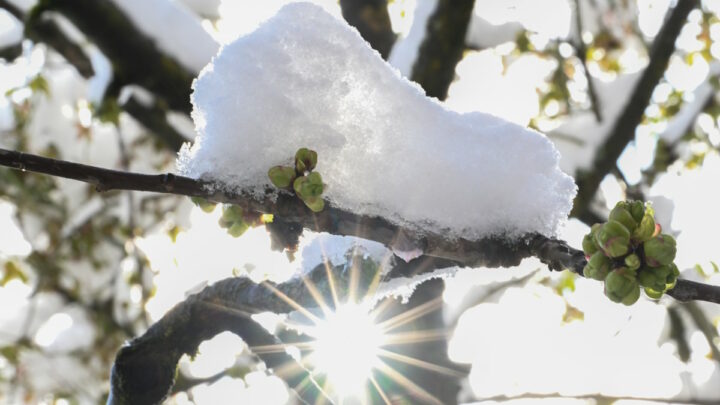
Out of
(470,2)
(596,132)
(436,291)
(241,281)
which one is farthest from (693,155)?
(241,281)

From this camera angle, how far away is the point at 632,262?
0.76 m

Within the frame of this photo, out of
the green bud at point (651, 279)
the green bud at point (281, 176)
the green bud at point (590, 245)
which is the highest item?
the green bud at point (281, 176)

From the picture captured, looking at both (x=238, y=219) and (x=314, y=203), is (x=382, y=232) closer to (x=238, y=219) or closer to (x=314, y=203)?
(x=314, y=203)

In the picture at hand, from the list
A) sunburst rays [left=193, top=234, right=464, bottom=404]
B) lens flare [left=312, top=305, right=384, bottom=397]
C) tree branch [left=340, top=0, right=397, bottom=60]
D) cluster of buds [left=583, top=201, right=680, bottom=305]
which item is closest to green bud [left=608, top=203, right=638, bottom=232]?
cluster of buds [left=583, top=201, right=680, bottom=305]

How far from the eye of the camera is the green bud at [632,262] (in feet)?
2.49

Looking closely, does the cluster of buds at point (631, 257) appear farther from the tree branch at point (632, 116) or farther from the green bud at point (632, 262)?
the tree branch at point (632, 116)

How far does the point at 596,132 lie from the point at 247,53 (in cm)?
191

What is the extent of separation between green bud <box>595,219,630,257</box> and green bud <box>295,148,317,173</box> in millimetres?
416

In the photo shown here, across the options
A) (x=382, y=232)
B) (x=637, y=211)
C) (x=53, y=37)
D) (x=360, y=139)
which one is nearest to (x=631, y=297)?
(x=637, y=211)

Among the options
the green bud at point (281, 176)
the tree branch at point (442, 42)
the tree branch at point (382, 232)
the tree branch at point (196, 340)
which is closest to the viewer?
the tree branch at point (382, 232)

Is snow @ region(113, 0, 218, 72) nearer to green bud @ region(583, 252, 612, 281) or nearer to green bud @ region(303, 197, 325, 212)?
green bud @ region(303, 197, 325, 212)

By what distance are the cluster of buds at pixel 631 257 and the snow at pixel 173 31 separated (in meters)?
1.74

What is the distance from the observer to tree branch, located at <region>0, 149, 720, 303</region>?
0.67 metres

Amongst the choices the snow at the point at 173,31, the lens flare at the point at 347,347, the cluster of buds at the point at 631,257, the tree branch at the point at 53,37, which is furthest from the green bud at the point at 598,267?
the tree branch at the point at 53,37
